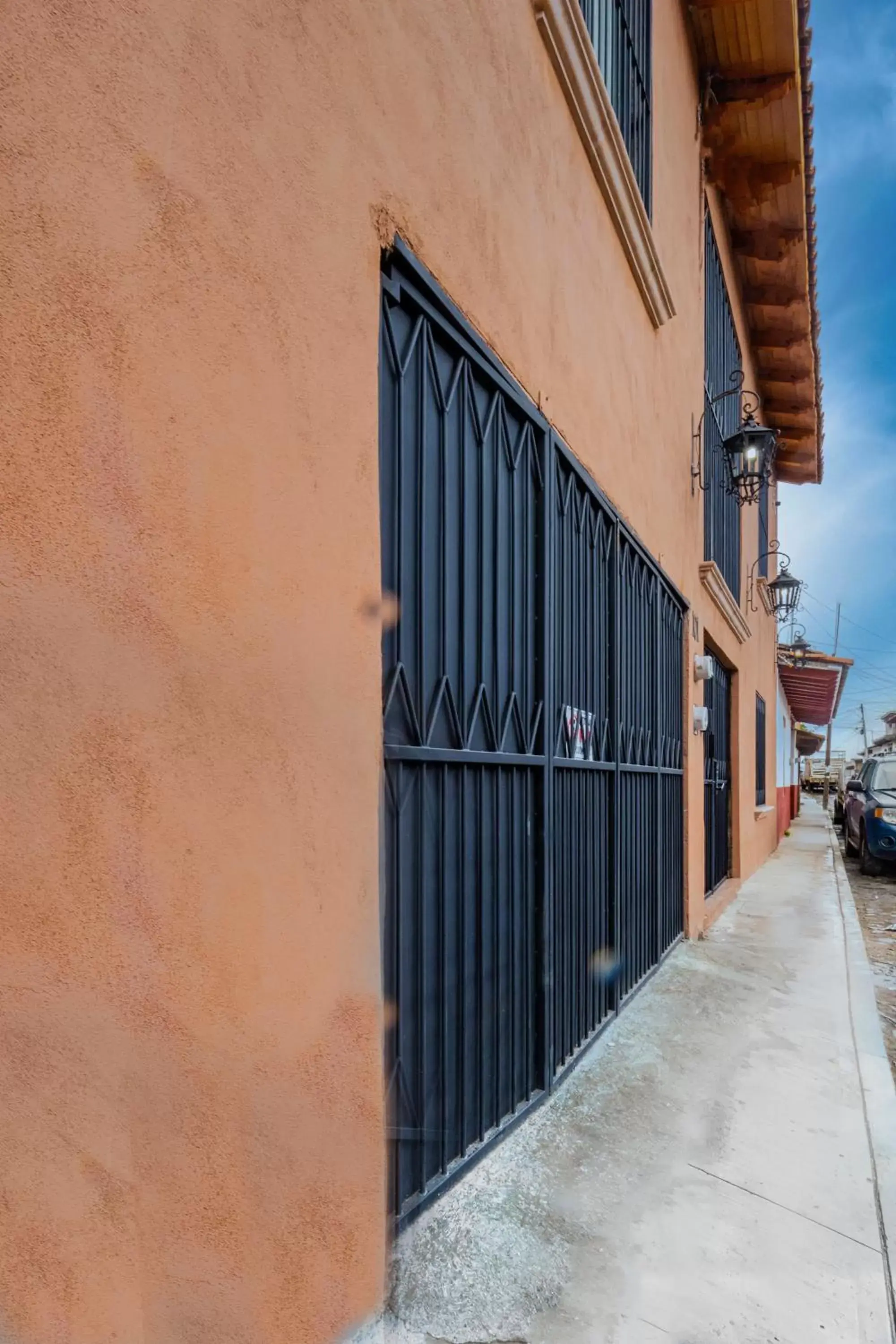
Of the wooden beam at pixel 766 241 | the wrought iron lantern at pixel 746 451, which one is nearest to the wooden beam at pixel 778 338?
the wooden beam at pixel 766 241

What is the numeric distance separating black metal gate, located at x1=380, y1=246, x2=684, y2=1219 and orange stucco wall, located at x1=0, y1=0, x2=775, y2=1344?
0.35 metres

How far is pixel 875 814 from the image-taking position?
12414mm

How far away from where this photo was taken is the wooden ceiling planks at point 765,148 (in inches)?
249

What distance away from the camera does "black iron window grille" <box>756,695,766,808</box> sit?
1345 cm

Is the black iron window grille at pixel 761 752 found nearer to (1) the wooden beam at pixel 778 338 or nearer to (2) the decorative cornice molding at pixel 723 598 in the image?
(2) the decorative cornice molding at pixel 723 598

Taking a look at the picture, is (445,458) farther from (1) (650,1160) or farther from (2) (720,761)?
(2) (720,761)

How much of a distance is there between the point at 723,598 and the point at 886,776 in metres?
7.12

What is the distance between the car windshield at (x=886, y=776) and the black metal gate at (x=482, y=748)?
33.9ft

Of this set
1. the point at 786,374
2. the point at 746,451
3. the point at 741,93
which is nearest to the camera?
the point at 741,93

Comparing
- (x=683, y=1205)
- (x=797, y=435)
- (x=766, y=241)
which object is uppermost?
(x=766, y=241)

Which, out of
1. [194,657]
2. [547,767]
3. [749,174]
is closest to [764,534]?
[749,174]

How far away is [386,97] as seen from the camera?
2.07m

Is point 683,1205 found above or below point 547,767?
below

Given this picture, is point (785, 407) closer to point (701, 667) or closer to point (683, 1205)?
point (701, 667)
